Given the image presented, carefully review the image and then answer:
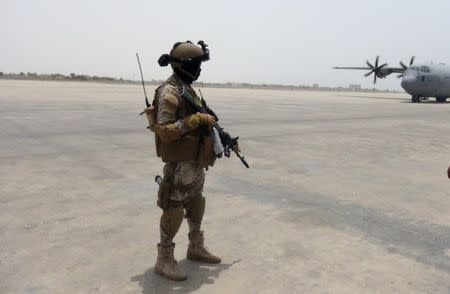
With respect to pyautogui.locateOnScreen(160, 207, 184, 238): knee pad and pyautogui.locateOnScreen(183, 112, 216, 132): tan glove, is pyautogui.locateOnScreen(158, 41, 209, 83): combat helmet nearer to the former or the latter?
pyautogui.locateOnScreen(183, 112, 216, 132): tan glove

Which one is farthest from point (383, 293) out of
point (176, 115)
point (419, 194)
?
point (419, 194)

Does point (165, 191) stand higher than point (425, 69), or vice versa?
point (425, 69)

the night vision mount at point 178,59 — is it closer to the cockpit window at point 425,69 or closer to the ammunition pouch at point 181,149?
the ammunition pouch at point 181,149

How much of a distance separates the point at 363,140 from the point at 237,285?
10270 millimetres

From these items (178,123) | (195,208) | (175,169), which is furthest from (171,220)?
(178,123)

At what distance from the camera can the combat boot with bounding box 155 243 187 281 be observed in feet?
13.0

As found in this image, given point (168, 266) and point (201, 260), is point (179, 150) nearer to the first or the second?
point (168, 266)

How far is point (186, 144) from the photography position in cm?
400

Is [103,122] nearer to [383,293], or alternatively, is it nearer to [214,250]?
[214,250]

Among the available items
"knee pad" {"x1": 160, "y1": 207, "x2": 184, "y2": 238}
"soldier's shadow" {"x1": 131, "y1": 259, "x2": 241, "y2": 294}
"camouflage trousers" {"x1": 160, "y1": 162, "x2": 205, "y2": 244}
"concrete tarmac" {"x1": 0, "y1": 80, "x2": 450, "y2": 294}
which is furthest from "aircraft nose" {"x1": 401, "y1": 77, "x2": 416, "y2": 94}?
"knee pad" {"x1": 160, "y1": 207, "x2": 184, "y2": 238}

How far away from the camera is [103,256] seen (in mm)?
4457

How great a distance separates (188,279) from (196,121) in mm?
1400

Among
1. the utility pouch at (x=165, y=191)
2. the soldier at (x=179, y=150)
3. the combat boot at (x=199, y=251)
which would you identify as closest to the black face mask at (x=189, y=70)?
the soldier at (x=179, y=150)

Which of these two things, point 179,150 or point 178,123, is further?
point 179,150
